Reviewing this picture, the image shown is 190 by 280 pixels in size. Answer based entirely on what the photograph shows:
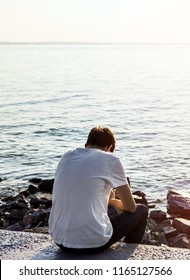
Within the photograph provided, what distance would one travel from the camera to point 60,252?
6852 millimetres

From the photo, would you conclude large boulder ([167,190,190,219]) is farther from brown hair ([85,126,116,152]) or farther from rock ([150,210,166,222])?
brown hair ([85,126,116,152])

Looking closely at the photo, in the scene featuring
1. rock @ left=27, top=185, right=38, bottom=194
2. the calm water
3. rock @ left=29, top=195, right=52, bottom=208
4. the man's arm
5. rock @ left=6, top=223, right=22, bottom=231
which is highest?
the man's arm

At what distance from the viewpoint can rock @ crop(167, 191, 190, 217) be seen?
14.0 meters

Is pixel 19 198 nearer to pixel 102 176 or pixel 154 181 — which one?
pixel 154 181

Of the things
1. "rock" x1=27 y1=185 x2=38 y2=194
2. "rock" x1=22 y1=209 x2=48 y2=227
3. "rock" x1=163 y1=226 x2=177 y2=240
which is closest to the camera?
"rock" x1=163 y1=226 x2=177 y2=240

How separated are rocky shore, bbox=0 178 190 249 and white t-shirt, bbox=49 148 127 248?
→ 3.84 metres

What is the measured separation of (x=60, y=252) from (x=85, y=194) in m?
0.79

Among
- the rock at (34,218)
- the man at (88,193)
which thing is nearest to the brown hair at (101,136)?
the man at (88,193)

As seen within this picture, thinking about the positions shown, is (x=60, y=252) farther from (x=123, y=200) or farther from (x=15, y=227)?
(x=15, y=227)

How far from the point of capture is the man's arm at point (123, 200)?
6668mm

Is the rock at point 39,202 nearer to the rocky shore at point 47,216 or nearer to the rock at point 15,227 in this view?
the rocky shore at point 47,216

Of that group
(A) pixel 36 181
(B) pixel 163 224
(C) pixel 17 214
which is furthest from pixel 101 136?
(A) pixel 36 181

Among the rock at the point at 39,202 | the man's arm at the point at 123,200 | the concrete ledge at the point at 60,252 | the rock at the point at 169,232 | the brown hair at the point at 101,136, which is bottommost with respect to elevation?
the rock at the point at 39,202

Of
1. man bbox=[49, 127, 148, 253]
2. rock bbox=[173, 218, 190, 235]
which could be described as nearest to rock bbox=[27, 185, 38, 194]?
rock bbox=[173, 218, 190, 235]
